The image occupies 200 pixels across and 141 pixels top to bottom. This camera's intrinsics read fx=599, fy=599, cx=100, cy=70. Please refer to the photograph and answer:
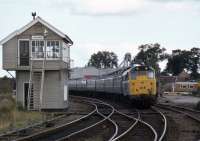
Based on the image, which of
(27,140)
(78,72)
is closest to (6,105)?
(27,140)

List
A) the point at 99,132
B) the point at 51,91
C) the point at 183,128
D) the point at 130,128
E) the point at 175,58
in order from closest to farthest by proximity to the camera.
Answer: the point at 99,132 → the point at 130,128 → the point at 183,128 → the point at 51,91 → the point at 175,58

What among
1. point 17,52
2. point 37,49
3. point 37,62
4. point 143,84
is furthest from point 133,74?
point 17,52

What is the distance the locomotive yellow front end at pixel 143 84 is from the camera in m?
39.5

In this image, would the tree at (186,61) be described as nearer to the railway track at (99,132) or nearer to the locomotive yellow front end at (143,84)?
the locomotive yellow front end at (143,84)

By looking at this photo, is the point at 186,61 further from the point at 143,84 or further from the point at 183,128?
the point at 183,128

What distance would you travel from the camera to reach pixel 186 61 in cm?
17312

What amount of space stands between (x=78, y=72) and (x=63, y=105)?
81.0m

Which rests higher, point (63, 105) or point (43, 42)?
point (43, 42)

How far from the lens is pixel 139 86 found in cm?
3984

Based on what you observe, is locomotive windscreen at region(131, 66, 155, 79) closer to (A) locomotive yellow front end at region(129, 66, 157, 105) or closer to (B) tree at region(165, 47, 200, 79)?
Answer: (A) locomotive yellow front end at region(129, 66, 157, 105)

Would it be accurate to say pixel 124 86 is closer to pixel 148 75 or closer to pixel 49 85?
pixel 148 75

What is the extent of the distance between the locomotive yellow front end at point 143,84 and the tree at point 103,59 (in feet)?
467

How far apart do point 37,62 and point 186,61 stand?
13490cm

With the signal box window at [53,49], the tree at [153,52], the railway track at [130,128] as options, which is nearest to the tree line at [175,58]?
the tree at [153,52]
